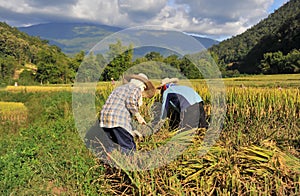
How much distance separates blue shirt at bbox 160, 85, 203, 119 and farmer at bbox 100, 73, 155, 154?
0.41m

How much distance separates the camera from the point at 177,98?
411cm

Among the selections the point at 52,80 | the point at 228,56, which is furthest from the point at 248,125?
the point at 228,56

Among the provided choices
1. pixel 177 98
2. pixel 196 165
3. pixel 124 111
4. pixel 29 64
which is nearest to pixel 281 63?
pixel 177 98

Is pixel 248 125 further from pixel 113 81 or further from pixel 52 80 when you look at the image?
pixel 52 80

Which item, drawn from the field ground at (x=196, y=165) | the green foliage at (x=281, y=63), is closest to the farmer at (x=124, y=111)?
the field ground at (x=196, y=165)

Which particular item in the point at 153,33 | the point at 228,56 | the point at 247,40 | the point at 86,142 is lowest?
the point at 86,142

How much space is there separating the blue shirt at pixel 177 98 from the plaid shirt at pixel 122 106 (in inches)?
21.5

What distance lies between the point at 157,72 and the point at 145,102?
1057 millimetres

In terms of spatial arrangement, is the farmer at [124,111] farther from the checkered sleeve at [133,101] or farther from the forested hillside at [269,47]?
the forested hillside at [269,47]

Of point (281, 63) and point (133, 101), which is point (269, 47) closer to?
point (281, 63)

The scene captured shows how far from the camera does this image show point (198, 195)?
9.71 ft

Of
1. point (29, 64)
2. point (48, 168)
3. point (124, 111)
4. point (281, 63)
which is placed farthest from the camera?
point (29, 64)

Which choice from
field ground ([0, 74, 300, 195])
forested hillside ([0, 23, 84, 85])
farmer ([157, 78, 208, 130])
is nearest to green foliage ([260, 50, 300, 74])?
forested hillside ([0, 23, 84, 85])

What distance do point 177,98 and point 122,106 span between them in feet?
2.78
